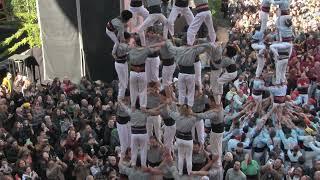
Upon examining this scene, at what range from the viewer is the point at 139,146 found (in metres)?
11.0

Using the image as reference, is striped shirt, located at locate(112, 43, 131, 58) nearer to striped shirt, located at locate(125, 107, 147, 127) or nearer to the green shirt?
striped shirt, located at locate(125, 107, 147, 127)

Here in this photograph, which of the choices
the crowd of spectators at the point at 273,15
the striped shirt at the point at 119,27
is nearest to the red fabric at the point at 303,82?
the crowd of spectators at the point at 273,15

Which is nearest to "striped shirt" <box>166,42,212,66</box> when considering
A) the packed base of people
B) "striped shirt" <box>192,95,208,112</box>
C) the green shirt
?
the packed base of people

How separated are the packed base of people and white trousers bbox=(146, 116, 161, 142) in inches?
0.8

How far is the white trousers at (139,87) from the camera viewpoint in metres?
10.7

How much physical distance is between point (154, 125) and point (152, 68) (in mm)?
1136

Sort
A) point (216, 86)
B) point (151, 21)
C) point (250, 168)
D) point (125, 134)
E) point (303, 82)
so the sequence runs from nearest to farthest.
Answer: point (151, 21)
point (216, 86)
point (125, 134)
point (250, 168)
point (303, 82)

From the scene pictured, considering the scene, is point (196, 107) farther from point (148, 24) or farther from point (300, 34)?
point (300, 34)

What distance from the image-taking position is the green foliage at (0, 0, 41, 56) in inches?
862

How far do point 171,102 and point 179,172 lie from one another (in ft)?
4.17

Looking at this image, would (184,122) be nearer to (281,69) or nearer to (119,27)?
(119,27)

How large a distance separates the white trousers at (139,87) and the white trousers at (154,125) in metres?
0.52

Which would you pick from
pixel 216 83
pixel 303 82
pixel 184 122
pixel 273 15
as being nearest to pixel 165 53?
pixel 216 83

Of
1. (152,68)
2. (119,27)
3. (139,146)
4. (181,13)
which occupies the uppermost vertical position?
(181,13)
